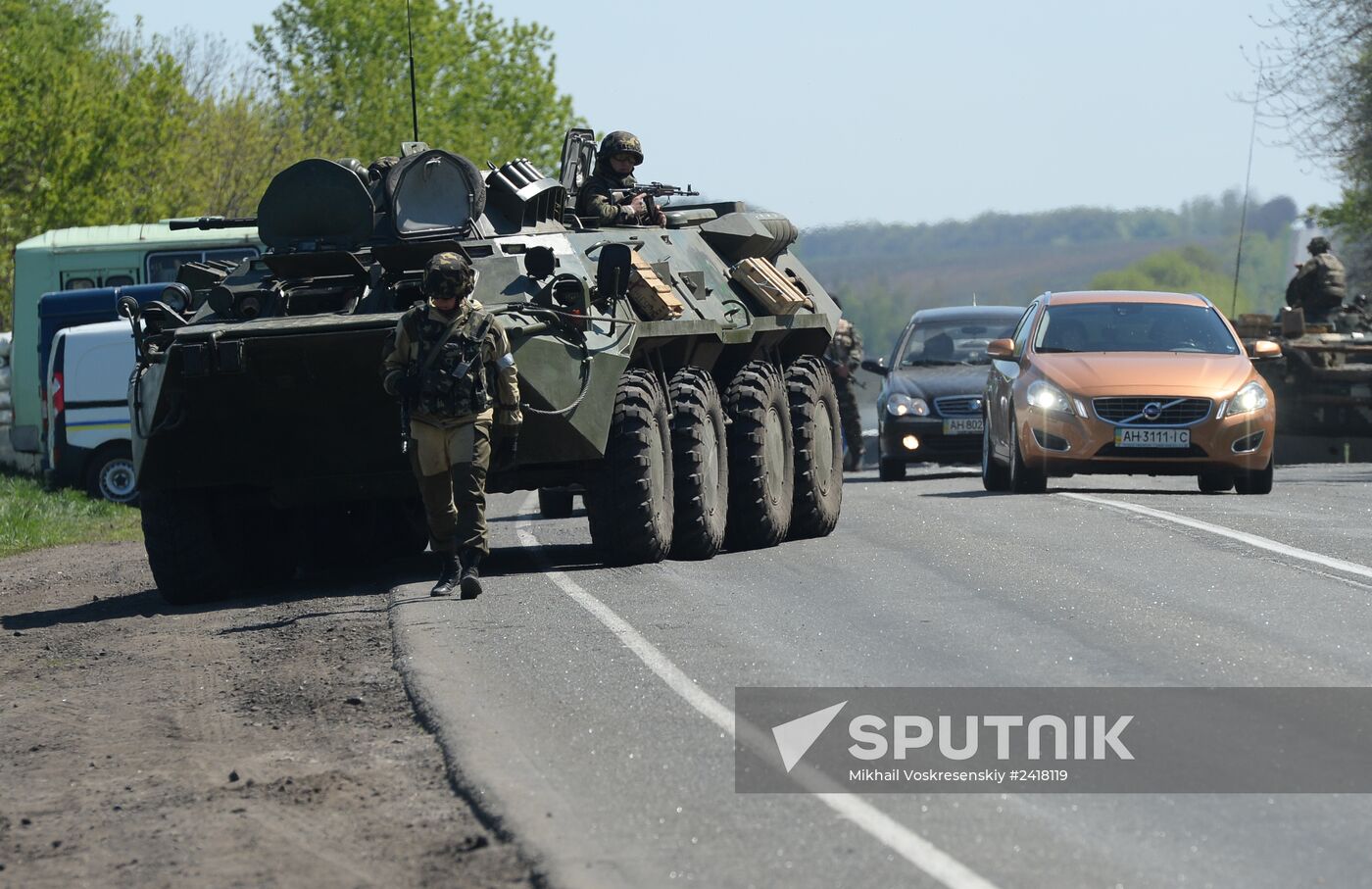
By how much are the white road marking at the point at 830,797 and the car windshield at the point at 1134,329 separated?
7.34 meters

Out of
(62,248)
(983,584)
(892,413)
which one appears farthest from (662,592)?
(62,248)

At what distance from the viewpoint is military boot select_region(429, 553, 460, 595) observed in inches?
484

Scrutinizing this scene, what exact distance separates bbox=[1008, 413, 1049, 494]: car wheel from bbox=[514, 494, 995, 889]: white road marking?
652 centimetres

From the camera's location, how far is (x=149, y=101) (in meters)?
43.0

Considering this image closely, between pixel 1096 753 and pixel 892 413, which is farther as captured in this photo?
pixel 892 413

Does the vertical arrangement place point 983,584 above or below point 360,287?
below

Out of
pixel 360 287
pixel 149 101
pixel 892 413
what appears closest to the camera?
pixel 360 287

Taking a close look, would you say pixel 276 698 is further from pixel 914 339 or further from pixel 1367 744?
pixel 914 339

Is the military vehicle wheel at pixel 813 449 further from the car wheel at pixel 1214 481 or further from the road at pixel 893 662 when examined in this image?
the car wheel at pixel 1214 481

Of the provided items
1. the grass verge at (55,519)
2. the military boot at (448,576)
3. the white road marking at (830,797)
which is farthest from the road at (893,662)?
the grass verge at (55,519)

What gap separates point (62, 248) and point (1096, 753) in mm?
24828

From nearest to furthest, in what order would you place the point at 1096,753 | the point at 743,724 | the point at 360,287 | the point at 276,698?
the point at 1096,753 < the point at 743,724 < the point at 276,698 < the point at 360,287

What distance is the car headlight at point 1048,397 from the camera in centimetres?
1794

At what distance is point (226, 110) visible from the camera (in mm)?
54500
